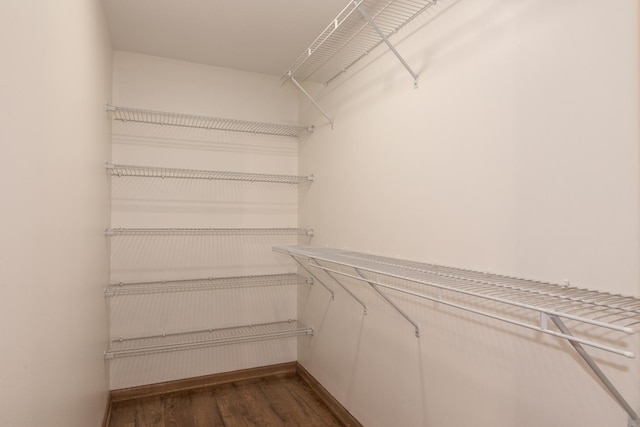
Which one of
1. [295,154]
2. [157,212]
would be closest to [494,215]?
[295,154]

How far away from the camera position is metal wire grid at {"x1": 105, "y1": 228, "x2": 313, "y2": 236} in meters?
2.29

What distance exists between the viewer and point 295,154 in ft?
9.47

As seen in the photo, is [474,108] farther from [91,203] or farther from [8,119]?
[91,203]

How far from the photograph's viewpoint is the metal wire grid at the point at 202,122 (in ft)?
7.64

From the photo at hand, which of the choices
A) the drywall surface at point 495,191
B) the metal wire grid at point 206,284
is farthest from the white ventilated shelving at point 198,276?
the drywall surface at point 495,191

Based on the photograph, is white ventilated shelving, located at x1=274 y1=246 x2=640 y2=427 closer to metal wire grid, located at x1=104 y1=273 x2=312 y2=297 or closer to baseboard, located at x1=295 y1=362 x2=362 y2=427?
baseboard, located at x1=295 y1=362 x2=362 y2=427

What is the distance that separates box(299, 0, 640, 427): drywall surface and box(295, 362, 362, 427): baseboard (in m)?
0.09

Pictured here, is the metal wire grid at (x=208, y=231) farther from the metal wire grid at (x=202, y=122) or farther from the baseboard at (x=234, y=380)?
the baseboard at (x=234, y=380)

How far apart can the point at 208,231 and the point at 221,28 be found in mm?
1294

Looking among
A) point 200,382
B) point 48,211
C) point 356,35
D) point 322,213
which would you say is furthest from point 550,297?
point 200,382

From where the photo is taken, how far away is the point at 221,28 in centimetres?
205

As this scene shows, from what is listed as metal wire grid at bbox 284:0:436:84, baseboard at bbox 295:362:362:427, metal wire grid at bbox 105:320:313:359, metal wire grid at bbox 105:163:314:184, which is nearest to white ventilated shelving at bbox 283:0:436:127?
metal wire grid at bbox 284:0:436:84

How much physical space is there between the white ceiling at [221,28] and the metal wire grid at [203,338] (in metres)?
1.86

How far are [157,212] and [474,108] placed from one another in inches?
80.9
